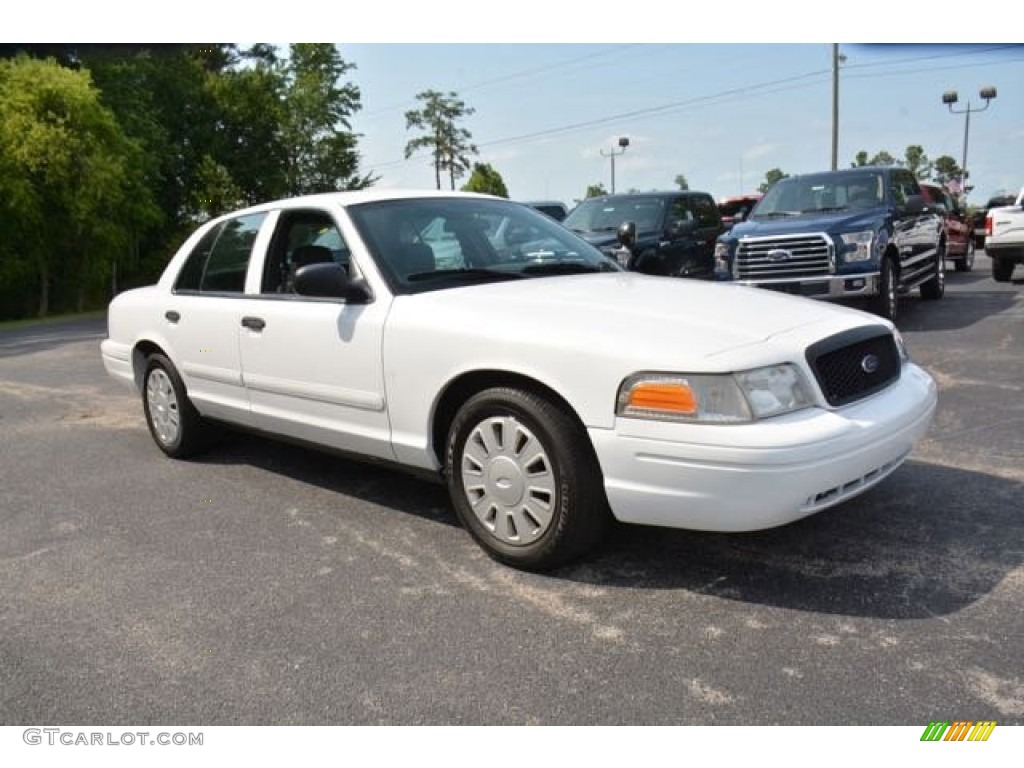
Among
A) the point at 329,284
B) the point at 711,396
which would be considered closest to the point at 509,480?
the point at 711,396

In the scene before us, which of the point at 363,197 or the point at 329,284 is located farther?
the point at 363,197

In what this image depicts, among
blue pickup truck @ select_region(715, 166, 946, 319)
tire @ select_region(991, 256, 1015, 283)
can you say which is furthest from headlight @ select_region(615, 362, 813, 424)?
tire @ select_region(991, 256, 1015, 283)

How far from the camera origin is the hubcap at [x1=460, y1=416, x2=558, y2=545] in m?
3.38

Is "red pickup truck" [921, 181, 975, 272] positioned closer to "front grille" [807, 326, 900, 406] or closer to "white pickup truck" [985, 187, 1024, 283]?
"white pickup truck" [985, 187, 1024, 283]

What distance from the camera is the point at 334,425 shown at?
13.7 ft

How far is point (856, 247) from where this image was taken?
930 centimetres

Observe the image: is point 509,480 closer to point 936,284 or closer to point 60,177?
point 936,284

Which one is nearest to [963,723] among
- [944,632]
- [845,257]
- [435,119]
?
[944,632]

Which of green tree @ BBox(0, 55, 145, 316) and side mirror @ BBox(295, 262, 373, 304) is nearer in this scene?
side mirror @ BBox(295, 262, 373, 304)

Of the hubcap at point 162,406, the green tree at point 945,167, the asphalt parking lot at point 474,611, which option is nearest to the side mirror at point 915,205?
the asphalt parking lot at point 474,611

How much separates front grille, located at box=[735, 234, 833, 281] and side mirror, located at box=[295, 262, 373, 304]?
22.0 ft

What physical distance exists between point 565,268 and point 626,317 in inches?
43.9

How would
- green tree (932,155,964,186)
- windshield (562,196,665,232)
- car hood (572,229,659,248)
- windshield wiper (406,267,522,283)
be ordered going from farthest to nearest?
green tree (932,155,964,186) → windshield (562,196,665,232) → car hood (572,229,659,248) → windshield wiper (406,267,522,283)
